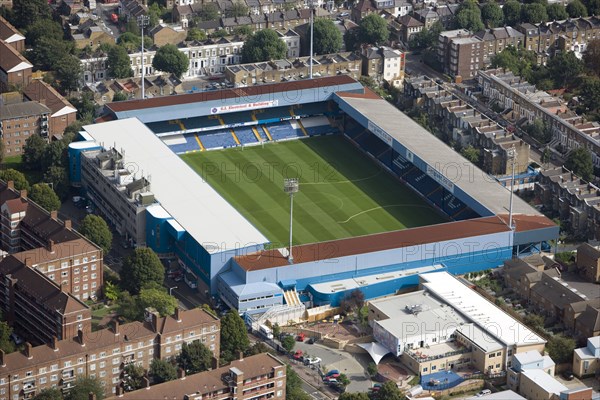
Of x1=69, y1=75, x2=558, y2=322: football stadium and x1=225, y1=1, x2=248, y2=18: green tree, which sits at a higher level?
x1=225, y1=1, x2=248, y2=18: green tree

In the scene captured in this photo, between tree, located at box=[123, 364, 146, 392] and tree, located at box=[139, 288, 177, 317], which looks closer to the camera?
tree, located at box=[123, 364, 146, 392]

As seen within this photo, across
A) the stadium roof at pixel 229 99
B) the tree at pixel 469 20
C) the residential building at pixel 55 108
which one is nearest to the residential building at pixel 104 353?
the stadium roof at pixel 229 99

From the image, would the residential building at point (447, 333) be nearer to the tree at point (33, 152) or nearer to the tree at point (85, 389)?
the tree at point (85, 389)


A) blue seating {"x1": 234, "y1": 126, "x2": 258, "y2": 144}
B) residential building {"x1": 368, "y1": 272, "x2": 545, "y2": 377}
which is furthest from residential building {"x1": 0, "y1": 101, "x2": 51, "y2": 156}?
residential building {"x1": 368, "y1": 272, "x2": 545, "y2": 377}

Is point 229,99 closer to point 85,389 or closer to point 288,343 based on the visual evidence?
point 288,343

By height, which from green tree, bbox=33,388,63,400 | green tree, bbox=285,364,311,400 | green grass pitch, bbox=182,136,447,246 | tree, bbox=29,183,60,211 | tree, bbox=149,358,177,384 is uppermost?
tree, bbox=29,183,60,211

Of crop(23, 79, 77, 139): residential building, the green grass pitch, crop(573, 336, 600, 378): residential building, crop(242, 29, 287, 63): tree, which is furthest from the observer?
crop(242, 29, 287, 63): tree

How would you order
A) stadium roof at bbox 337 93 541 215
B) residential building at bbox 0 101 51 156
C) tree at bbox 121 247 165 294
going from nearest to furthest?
tree at bbox 121 247 165 294
stadium roof at bbox 337 93 541 215
residential building at bbox 0 101 51 156

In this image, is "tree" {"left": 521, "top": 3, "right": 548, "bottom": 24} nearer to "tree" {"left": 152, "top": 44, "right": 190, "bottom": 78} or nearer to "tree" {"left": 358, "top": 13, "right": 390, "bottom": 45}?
"tree" {"left": 358, "top": 13, "right": 390, "bottom": 45}

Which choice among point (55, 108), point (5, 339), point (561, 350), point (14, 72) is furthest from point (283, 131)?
point (5, 339)
